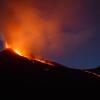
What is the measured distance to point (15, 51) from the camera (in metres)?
69.8

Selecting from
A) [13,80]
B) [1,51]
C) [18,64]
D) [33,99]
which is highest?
[1,51]

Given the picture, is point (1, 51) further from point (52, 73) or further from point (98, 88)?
point (98, 88)

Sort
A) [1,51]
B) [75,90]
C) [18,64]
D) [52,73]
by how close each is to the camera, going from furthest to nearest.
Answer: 1. [1,51]
2. [18,64]
3. [52,73]
4. [75,90]

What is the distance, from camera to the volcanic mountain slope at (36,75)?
4825cm

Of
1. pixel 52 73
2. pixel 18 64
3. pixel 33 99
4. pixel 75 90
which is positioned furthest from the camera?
pixel 18 64

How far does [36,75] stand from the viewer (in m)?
52.8

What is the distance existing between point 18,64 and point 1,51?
10467 mm

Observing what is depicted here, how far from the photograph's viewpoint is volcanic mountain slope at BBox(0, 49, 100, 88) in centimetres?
4825

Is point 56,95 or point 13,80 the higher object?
point 13,80

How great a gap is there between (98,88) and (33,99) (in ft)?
40.1

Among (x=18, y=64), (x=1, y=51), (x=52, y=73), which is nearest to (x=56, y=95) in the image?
(x=52, y=73)

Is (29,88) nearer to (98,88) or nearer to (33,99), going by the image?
(33,99)

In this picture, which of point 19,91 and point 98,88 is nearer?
point 19,91

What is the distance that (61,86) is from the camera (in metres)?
48.8
